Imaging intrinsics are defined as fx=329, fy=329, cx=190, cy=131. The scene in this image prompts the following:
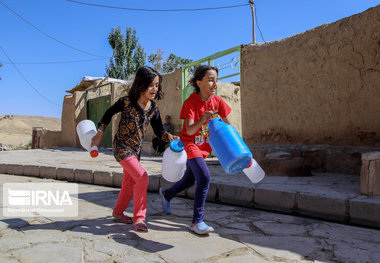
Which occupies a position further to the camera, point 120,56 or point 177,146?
point 120,56

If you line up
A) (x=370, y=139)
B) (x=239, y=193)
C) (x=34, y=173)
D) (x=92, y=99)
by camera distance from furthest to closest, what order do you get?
(x=92, y=99), (x=34, y=173), (x=370, y=139), (x=239, y=193)

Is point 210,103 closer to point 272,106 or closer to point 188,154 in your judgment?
point 188,154

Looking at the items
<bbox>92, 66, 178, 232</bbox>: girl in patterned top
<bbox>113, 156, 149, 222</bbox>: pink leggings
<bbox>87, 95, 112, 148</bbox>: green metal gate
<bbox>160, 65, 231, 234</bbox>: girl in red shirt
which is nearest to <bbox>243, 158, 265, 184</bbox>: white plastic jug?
<bbox>160, 65, 231, 234</bbox>: girl in red shirt

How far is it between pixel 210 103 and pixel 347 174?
2657mm

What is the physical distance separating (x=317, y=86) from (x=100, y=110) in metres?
9.69

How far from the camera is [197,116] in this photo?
2664mm

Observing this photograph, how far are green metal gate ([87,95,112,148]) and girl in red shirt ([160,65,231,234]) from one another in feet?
31.8

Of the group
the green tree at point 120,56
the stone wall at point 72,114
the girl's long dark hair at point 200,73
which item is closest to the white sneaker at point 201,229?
the girl's long dark hair at point 200,73

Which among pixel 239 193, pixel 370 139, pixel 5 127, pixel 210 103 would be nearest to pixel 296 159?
pixel 370 139

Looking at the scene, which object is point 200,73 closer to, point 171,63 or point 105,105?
point 105,105

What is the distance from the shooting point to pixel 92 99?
13516mm

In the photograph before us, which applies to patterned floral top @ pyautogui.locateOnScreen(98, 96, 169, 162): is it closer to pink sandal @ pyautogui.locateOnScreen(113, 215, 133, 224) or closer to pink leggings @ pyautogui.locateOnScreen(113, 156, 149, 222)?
pink leggings @ pyautogui.locateOnScreen(113, 156, 149, 222)

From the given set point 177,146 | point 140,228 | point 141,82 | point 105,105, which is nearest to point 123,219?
point 140,228

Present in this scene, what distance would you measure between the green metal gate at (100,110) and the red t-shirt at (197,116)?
971 centimetres
